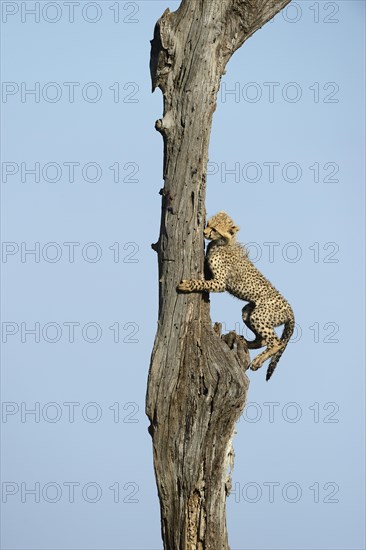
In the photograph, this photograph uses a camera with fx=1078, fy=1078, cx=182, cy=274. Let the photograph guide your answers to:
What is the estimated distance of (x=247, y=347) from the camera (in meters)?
6.77

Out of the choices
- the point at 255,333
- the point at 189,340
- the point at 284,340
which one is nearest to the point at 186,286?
the point at 189,340

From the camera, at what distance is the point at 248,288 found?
22.1ft

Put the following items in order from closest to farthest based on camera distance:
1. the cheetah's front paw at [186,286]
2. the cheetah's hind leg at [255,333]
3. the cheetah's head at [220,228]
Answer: the cheetah's front paw at [186,286], the cheetah's head at [220,228], the cheetah's hind leg at [255,333]

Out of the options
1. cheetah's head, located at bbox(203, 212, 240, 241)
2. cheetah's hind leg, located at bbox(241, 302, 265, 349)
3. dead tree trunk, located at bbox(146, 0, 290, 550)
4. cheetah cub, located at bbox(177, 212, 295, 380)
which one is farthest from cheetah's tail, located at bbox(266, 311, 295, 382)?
cheetah's head, located at bbox(203, 212, 240, 241)

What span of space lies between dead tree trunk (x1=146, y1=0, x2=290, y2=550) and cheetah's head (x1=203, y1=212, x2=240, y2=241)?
56 mm

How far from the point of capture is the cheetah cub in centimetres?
662

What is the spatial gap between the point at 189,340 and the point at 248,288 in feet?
1.73

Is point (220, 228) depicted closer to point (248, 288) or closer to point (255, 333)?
point (248, 288)

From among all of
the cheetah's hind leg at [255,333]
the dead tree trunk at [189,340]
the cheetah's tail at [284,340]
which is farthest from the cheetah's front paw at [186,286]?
the cheetah's tail at [284,340]

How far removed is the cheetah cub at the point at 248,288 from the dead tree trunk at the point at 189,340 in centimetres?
10

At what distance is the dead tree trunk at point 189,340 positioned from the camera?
6.50 metres

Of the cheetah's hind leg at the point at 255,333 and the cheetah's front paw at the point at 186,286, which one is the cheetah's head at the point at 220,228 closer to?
the cheetah's front paw at the point at 186,286

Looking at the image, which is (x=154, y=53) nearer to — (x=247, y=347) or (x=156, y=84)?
(x=156, y=84)

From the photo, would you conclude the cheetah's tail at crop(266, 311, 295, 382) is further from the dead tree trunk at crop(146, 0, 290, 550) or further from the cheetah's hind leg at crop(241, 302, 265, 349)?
the dead tree trunk at crop(146, 0, 290, 550)
